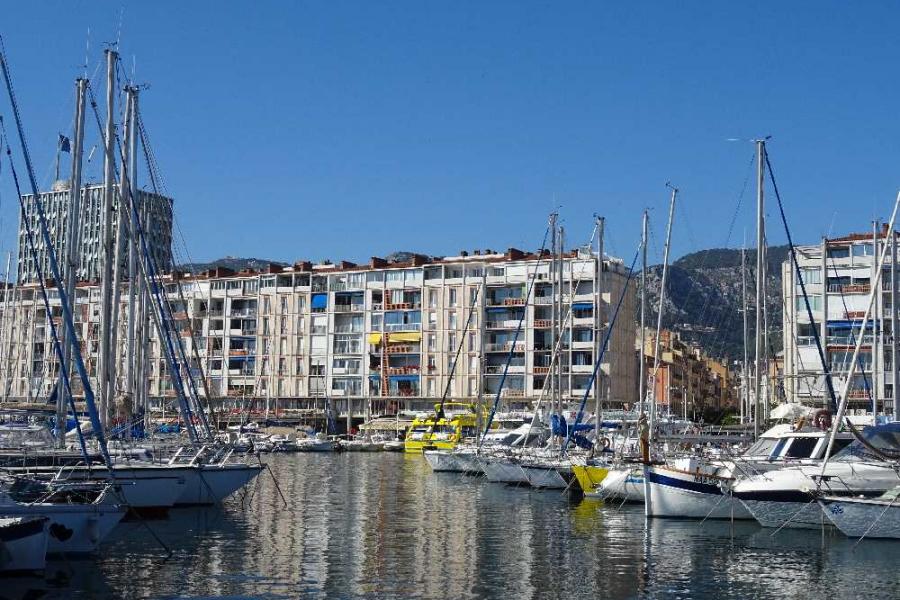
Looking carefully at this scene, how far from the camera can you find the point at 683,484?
128 ft

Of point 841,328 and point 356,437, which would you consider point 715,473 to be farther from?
point 356,437

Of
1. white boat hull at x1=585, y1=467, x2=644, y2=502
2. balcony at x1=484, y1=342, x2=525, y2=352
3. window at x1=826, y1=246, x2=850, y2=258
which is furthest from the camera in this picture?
balcony at x1=484, y1=342, x2=525, y2=352

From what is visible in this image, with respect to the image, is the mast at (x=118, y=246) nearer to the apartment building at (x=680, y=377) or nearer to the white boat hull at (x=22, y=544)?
the white boat hull at (x=22, y=544)

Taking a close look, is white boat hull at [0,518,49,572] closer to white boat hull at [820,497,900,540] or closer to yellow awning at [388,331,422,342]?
white boat hull at [820,497,900,540]

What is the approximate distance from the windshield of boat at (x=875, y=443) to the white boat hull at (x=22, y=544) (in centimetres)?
2284

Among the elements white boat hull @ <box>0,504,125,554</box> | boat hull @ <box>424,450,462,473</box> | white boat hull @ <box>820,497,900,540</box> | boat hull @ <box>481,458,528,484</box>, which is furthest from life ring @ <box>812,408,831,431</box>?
boat hull @ <box>424,450,462,473</box>

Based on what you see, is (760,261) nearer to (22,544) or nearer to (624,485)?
(624,485)

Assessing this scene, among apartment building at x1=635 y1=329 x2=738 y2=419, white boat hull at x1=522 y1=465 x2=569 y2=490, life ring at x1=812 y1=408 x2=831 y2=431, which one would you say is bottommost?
white boat hull at x1=522 y1=465 x2=569 y2=490

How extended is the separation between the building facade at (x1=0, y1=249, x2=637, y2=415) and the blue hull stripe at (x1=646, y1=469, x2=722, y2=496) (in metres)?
72.8

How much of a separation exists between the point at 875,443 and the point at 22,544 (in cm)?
2424

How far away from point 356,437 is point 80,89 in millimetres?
78333

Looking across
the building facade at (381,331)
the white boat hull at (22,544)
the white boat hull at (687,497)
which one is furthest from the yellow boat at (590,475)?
the building facade at (381,331)

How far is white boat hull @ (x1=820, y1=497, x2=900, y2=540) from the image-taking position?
32094 mm

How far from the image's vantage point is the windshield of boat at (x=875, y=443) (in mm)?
35156
